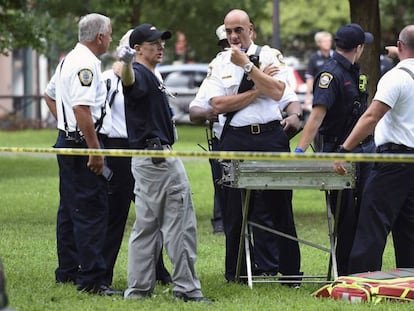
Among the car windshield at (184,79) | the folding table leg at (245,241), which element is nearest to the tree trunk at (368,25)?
the folding table leg at (245,241)

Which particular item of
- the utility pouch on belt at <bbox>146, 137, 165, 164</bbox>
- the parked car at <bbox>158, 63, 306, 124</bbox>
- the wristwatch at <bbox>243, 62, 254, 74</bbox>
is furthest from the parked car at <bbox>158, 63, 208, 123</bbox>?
the utility pouch on belt at <bbox>146, 137, 165, 164</bbox>

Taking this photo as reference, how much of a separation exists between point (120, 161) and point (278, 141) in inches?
50.1

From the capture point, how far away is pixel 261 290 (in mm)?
9242

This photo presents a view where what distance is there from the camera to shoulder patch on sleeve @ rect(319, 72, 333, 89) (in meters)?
9.34

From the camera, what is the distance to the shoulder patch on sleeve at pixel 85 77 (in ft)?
28.7

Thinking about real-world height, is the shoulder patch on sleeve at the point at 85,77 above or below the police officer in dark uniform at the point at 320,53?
above

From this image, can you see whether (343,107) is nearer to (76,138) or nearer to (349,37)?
(349,37)

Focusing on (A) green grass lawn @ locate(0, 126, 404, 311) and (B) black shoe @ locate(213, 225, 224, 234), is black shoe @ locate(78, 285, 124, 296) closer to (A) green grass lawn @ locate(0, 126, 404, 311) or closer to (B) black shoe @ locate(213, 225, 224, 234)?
(A) green grass lawn @ locate(0, 126, 404, 311)

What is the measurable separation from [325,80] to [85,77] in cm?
187

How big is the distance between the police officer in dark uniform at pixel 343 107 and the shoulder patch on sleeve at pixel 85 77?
169cm

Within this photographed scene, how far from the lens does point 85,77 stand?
8.77 metres

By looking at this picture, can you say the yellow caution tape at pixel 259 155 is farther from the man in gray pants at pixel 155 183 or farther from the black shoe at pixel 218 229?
the black shoe at pixel 218 229

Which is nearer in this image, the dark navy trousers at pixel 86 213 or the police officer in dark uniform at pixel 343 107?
the dark navy trousers at pixel 86 213

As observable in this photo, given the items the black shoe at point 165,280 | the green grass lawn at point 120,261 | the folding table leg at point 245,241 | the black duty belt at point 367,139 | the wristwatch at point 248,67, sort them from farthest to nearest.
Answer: the black shoe at point 165,280
the black duty belt at point 367,139
the folding table leg at point 245,241
the wristwatch at point 248,67
the green grass lawn at point 120,261
